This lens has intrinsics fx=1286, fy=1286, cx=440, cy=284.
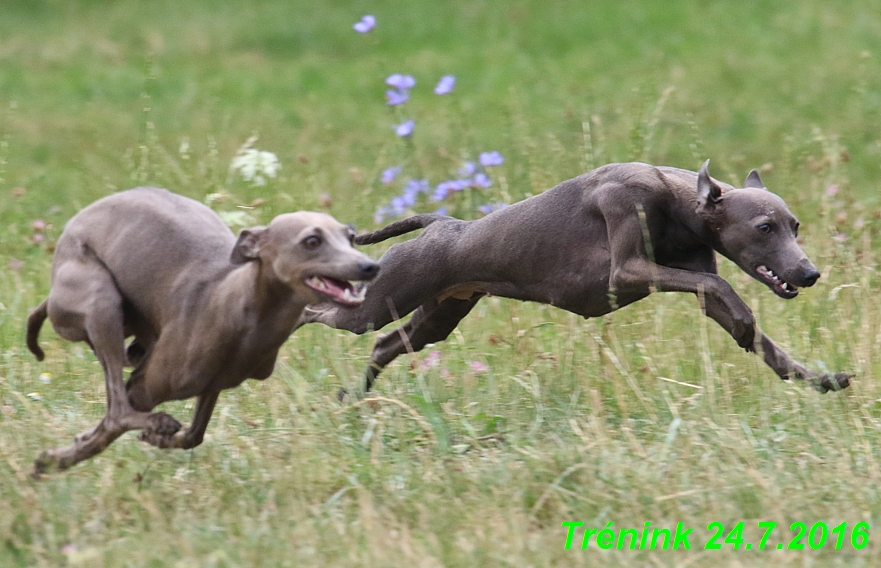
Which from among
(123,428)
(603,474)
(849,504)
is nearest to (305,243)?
(123,428)

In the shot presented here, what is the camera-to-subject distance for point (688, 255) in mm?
5812

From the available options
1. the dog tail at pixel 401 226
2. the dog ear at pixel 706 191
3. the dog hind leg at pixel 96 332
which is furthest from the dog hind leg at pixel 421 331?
the dog hind leg at pixel 96 332

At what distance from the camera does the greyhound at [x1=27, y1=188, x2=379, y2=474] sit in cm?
432

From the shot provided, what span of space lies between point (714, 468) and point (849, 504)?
20.4 inches

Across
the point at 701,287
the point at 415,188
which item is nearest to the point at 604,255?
the point at 701,287

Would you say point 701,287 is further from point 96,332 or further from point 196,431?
point 96,332

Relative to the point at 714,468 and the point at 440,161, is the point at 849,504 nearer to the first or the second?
the point at 714,468

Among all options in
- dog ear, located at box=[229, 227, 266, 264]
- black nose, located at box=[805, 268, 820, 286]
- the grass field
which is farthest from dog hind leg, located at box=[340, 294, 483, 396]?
dog ear, located at box=[229, 227, 266, 264]

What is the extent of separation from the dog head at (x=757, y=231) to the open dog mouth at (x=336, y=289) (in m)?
1.79

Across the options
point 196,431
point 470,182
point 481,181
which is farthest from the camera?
point 470,182

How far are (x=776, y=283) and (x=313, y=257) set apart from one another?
213 centimetres

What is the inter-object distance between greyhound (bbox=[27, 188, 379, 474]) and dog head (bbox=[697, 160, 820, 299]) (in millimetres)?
1774

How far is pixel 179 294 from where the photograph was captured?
4.61 m

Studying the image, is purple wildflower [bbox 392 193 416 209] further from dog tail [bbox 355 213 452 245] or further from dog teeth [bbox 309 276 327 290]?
dog teeth [bbox 309 276 327 290]
